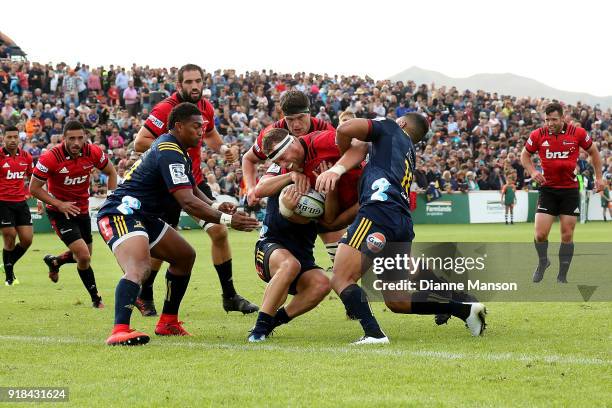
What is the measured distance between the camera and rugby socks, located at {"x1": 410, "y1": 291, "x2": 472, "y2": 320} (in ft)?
25.9

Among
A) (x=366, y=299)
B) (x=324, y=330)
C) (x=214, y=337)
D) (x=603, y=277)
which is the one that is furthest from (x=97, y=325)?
(x=603, y=277)

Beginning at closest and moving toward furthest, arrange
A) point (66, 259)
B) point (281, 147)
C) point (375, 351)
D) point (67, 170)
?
point (375, 351) → point (281, 147) → point (67, 170) → point (66, 259)

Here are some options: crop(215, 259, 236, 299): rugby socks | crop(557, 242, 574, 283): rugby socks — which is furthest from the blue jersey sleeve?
crop(557, 242, 574, 283): rugby socks

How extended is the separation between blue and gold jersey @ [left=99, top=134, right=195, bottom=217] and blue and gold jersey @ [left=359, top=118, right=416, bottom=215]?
1.57 meters

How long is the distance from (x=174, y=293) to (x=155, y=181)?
116 cm

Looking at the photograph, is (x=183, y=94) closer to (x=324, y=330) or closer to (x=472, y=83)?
(x=324, y=330)

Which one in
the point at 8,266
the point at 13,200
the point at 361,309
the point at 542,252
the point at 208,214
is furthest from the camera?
the point at 13,200

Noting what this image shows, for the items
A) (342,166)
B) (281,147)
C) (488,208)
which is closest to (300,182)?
(281,147)

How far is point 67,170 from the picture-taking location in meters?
11.9

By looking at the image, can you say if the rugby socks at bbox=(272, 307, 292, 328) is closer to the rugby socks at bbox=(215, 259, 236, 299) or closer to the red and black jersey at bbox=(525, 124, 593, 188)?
the rugby socks at bbox=(215, 259, 236, 299)

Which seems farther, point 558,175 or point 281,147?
point 558,175

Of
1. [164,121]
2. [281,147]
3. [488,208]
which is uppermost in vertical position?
[164,121]

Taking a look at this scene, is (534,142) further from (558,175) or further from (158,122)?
(158,122)

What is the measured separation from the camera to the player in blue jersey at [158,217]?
784 cm
